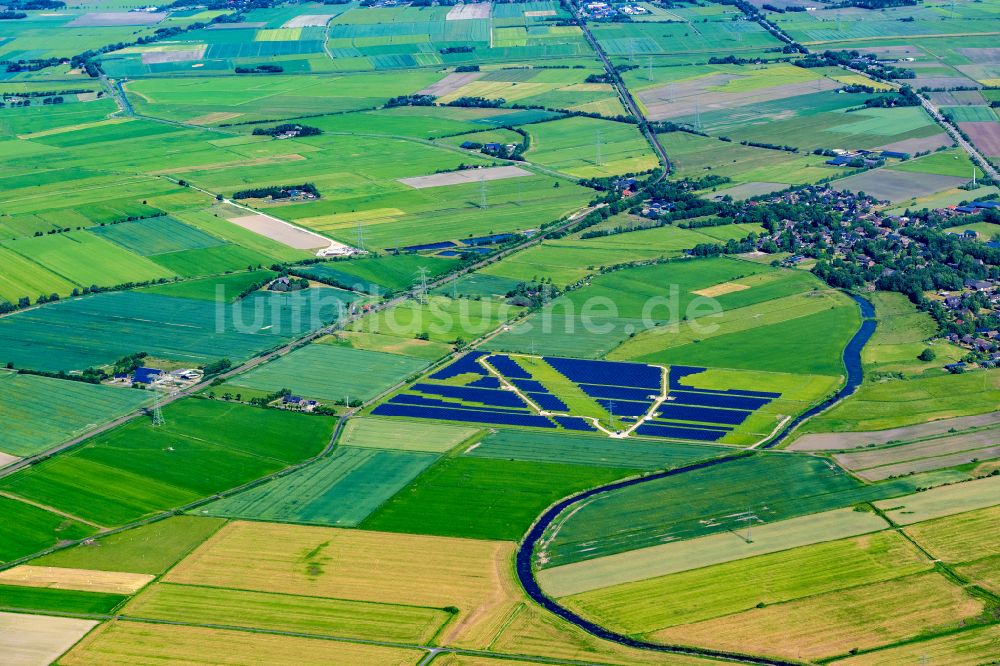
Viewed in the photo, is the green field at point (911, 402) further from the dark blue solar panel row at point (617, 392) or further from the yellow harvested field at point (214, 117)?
the yellow harvested field at point (214, 117)

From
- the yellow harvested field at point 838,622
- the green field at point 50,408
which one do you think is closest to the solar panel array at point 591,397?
the green field at point 50,408

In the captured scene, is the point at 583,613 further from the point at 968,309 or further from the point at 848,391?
the point at 968,309

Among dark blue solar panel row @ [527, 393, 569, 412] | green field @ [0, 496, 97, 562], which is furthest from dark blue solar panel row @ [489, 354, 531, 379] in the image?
green field @ [0, 496, 97, 562]

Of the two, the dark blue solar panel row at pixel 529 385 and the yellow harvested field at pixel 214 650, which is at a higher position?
the dark blue solar panel row at pixel 529 385

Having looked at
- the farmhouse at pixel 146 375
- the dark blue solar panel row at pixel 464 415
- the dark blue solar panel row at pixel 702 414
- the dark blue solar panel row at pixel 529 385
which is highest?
the farmhouse at pixel 146 375

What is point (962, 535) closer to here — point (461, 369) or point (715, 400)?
point (715, 400)

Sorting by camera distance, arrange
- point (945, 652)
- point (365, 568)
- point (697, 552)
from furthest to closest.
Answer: point (697, 552)
point (365, 568)
point (945, 652)

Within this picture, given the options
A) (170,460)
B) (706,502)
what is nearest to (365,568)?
(170,460)

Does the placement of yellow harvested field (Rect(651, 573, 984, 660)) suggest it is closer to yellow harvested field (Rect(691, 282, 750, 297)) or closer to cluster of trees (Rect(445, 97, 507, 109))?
yellow harvested field (Rect(691, 282, 750, 297))
